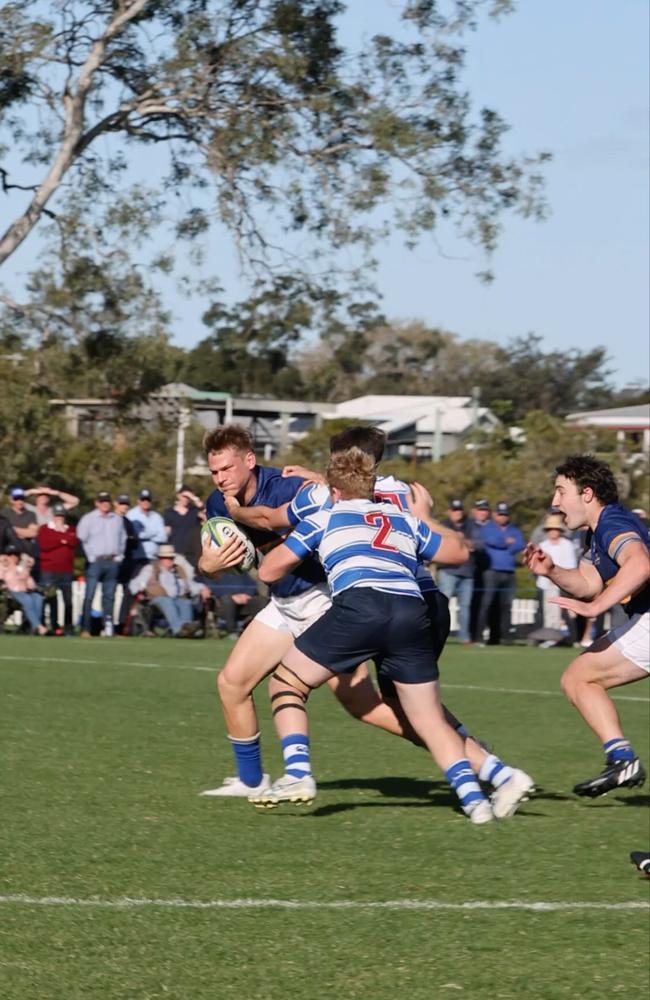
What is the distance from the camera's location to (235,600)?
74.2 feet

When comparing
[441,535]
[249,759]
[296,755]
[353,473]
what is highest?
[353,473]

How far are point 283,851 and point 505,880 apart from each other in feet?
3.37

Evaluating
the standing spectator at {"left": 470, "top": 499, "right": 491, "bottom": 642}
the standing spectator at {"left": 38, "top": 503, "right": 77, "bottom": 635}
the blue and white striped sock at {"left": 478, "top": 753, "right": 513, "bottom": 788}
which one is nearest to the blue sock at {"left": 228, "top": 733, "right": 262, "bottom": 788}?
the blue and white striped sock at {"left": 478, "top": 753, "right": 513, "bottom": 788}

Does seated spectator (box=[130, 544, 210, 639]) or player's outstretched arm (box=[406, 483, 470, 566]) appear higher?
player's outstretched arm (box=[406, 483, 470, 566])

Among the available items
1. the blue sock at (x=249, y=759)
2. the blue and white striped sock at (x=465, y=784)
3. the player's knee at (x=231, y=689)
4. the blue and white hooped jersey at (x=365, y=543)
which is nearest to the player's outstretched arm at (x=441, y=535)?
the blue and white hooped jersey at (x=365, y=543)

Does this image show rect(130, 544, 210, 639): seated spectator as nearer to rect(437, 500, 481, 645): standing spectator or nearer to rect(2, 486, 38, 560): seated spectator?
rect(2, 486, 38, 560): seated spectator

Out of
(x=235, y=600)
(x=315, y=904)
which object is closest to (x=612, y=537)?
(x=315, y=904)

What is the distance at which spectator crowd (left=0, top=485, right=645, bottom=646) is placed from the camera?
21.6 meters

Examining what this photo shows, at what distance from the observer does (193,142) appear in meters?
29.8

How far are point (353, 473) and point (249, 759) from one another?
7.03 feet

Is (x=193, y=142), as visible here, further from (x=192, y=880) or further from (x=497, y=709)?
(x=192, y=880)

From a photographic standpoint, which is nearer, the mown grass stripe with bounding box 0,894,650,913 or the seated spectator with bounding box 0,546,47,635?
the mown grass stripe with bounding box 0,894,650,913

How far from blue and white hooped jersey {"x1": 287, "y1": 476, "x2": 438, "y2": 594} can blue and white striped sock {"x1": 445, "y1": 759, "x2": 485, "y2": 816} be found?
4.04 feet

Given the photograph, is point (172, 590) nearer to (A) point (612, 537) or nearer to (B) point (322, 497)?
(A) point (612, 537)
